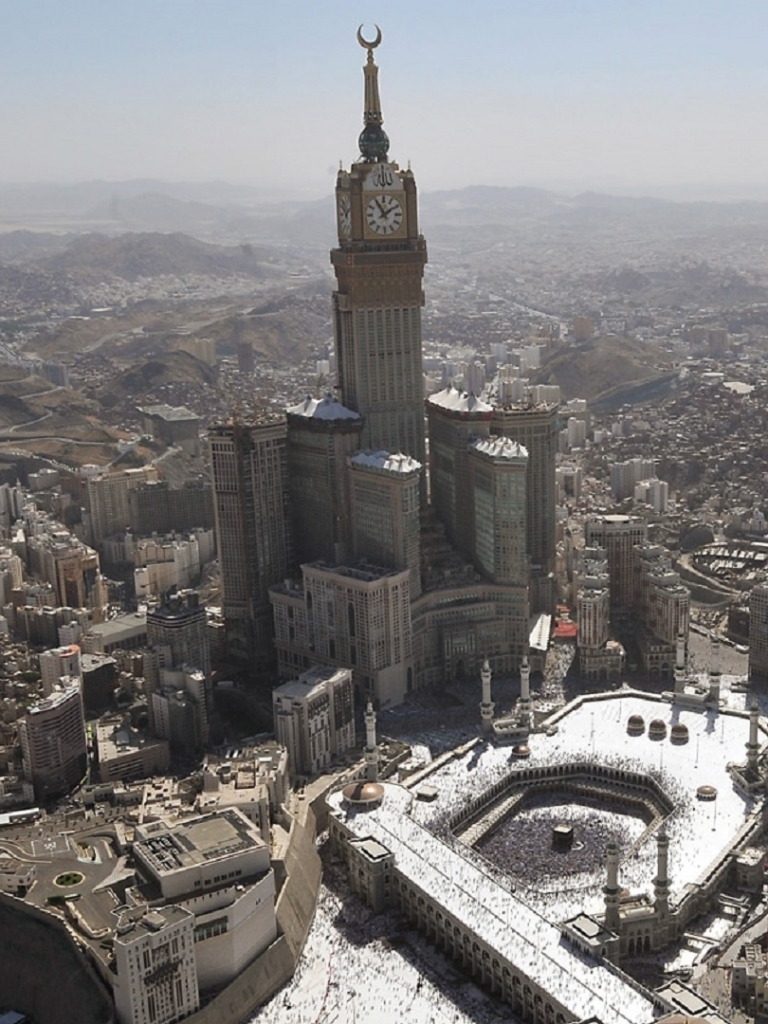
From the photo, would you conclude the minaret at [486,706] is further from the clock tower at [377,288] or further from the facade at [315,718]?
the clock tower at [377,288]

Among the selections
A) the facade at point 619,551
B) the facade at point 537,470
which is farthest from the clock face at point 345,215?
the facade at point 619,551

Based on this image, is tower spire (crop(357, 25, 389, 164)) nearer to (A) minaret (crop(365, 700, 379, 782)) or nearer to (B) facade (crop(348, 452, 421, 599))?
(B) facade (crop(348, 452, 421, 599))

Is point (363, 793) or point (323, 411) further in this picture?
point (323, 411)

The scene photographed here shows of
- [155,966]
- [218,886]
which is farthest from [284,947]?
[155,966]

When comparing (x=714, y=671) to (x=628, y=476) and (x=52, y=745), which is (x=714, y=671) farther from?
(x=628, y=476)

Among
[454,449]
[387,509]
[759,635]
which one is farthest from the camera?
[454,449]

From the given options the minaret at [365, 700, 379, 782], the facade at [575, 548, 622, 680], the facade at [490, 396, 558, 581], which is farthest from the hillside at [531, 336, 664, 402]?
the minaret at [365, 700, 379, 782]

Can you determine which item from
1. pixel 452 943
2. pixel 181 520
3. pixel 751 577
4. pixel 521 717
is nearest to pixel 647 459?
pixel 751 577

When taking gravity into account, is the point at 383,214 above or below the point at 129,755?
above
